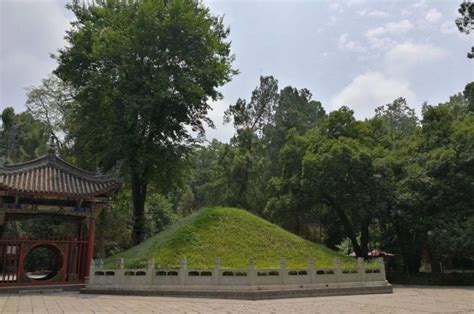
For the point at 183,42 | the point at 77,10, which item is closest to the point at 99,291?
the point at 183,42

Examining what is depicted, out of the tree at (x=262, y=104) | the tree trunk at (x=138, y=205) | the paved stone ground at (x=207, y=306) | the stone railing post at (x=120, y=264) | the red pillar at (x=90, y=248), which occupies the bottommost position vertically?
the paved stone ground at (x=207, y=306)

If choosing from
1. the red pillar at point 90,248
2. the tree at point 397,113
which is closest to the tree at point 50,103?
the red pillar at point 90,248

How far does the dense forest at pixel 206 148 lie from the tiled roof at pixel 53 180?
1.27 m

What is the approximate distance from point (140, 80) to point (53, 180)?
792 cm

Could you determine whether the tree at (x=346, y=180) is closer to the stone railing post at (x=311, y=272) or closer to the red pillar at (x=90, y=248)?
the stone railing post at (x=311, y=272)

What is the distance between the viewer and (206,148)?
30.4 metres

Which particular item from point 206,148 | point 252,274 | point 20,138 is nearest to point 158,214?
point 206,148

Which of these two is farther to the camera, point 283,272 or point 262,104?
point 262,104

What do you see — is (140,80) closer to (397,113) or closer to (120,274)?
(120,274)

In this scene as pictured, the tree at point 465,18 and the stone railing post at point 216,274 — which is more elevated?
the tree at point 465,18

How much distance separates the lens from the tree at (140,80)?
23922 millimetres

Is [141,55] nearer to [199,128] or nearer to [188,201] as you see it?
[199,128]

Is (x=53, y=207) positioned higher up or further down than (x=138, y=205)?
further down

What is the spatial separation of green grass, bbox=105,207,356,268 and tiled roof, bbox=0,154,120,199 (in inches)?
139
